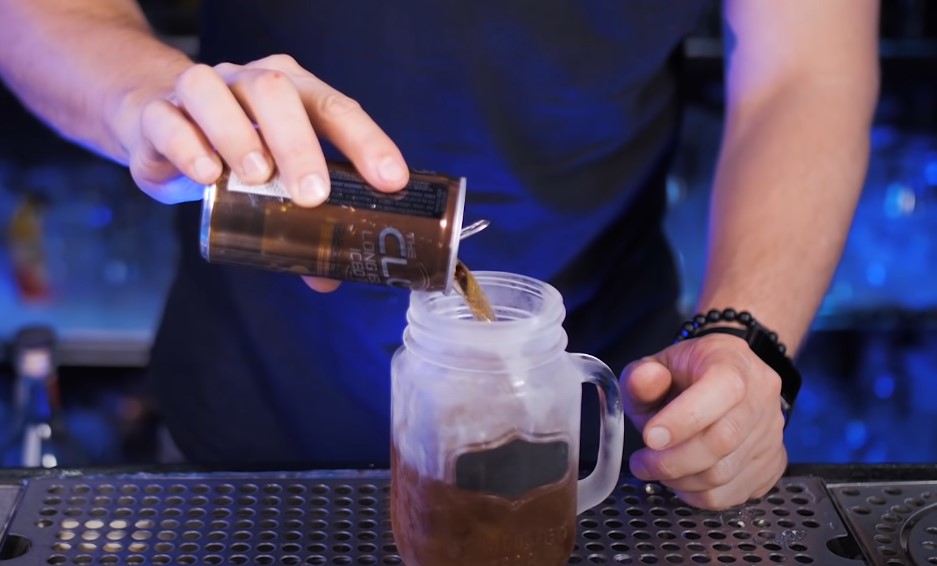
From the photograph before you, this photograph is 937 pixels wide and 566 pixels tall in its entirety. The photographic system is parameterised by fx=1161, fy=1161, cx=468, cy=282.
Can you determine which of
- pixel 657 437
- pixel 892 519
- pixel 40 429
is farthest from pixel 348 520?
pixel 40 429

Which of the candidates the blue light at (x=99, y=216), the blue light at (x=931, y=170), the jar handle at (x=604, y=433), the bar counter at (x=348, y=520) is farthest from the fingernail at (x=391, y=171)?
the blue light at (x=931, y=170)

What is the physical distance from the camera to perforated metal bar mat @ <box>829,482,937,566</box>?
1021mm

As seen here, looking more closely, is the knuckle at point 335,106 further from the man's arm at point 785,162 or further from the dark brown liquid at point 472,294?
the man's arm at point 785,162

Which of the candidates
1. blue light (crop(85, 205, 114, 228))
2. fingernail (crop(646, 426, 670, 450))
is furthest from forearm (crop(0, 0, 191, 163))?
blue light (crop(85, 205, 114, 228))

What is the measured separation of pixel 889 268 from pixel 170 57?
1988mm

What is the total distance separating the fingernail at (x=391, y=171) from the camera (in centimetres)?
93

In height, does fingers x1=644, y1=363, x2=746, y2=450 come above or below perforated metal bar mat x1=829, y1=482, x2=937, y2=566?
above

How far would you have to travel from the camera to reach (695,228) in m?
2.69

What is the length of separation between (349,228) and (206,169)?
130 mm

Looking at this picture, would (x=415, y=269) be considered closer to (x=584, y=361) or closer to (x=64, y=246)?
(x=584, y=361)

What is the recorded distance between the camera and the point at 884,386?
2697mm

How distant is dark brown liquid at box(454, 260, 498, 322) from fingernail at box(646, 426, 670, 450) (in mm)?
174

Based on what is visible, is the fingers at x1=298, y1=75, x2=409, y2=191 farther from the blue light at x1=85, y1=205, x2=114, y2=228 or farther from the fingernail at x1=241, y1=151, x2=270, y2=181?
the blue light at x1=85, y1=205, x2=114, y2=228

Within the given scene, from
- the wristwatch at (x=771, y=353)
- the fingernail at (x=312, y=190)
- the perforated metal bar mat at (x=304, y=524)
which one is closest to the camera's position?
the fingernail at (x=312, y=190)
